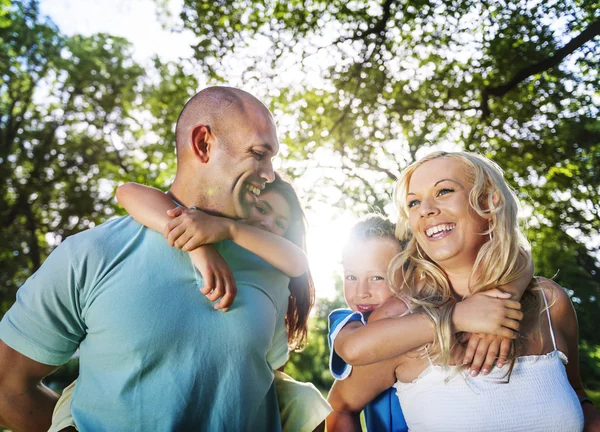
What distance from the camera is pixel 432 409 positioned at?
2.06 metres

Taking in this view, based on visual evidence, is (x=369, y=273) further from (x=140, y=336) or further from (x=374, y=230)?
(x=140, y=336)

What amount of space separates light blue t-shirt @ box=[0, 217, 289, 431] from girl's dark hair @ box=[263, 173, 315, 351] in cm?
66

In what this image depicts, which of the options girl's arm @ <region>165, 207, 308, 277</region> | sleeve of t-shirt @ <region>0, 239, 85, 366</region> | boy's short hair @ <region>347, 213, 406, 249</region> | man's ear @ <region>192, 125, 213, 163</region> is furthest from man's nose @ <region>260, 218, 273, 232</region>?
sleeve of t-shirt @ <region>0, 239, 85, 366</region>

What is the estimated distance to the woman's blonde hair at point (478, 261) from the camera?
7.05ft

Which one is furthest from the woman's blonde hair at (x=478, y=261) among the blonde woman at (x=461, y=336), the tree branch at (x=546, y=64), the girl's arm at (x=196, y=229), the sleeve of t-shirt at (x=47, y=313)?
the tree branch at (x=546, y=64)

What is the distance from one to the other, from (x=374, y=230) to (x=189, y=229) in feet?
4.56

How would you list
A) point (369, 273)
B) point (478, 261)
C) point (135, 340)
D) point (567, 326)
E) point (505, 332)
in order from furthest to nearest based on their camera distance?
point (369, 273)
point (567, 326)
point (478, 261)
point (505, 332)
point (135, 340)

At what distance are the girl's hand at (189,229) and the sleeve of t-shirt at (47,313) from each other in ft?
1.21

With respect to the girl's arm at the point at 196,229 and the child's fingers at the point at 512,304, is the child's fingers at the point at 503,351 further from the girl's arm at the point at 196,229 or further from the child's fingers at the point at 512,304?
the girl's arm at the point at 196,229

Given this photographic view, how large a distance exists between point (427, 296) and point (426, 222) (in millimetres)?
A: 371

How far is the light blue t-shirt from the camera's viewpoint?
5.49 feet

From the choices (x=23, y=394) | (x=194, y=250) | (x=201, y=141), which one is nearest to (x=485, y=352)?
(x=194, y=250)

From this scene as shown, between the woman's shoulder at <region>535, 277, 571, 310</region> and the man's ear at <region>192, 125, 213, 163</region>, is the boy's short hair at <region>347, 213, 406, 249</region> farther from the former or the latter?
the man's ear at <region>192, 125, 213, 163</region>

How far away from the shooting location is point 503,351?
79.0 inches
